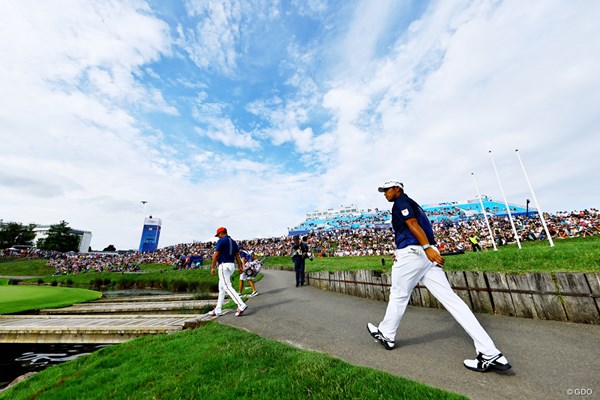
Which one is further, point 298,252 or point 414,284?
point 298,252

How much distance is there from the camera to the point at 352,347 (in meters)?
3.53

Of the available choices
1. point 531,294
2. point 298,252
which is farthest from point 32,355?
point 531,294

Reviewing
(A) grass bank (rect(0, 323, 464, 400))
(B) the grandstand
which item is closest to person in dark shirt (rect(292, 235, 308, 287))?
(A) grass bank (rect(0, 323, 464, 400))

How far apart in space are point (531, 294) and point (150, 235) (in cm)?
6012

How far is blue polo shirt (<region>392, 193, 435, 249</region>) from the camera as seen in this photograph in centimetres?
329

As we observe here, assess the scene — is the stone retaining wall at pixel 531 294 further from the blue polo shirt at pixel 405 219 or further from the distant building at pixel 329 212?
the distant building at pixel 329 212

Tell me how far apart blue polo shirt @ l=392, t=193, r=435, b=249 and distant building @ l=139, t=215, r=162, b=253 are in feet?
192

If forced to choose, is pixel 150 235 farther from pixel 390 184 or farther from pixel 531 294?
pixel 531 294

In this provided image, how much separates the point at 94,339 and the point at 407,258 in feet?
27.5

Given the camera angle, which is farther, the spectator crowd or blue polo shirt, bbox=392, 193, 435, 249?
the spectator crowd

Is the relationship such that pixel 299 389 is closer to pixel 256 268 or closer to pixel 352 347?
pixel 352 347

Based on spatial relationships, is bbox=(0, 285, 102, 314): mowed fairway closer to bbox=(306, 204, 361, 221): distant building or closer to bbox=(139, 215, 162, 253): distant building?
bbox=(139, 215, 162, 253): distant building

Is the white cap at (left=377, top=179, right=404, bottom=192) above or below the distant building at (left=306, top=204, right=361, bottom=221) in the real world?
below

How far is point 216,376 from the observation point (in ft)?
9.45
